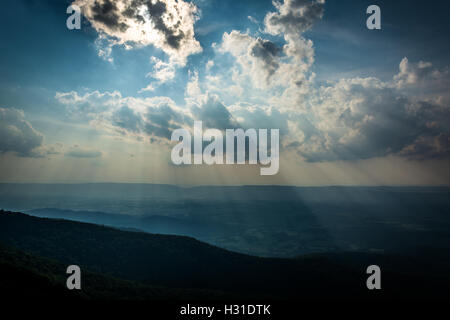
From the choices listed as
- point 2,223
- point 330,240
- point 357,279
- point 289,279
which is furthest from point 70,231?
point 330,240

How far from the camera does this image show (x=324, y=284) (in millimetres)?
41344

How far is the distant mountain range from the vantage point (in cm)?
3083

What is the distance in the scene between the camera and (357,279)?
152ft

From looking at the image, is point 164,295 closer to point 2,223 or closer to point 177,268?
point 177,268

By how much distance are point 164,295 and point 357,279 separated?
38.8m

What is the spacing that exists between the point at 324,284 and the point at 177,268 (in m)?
27.0

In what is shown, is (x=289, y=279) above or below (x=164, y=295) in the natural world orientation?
below

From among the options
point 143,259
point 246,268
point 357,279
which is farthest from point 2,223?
point 357,279

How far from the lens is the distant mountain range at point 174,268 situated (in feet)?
101

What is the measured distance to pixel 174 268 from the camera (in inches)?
1805
